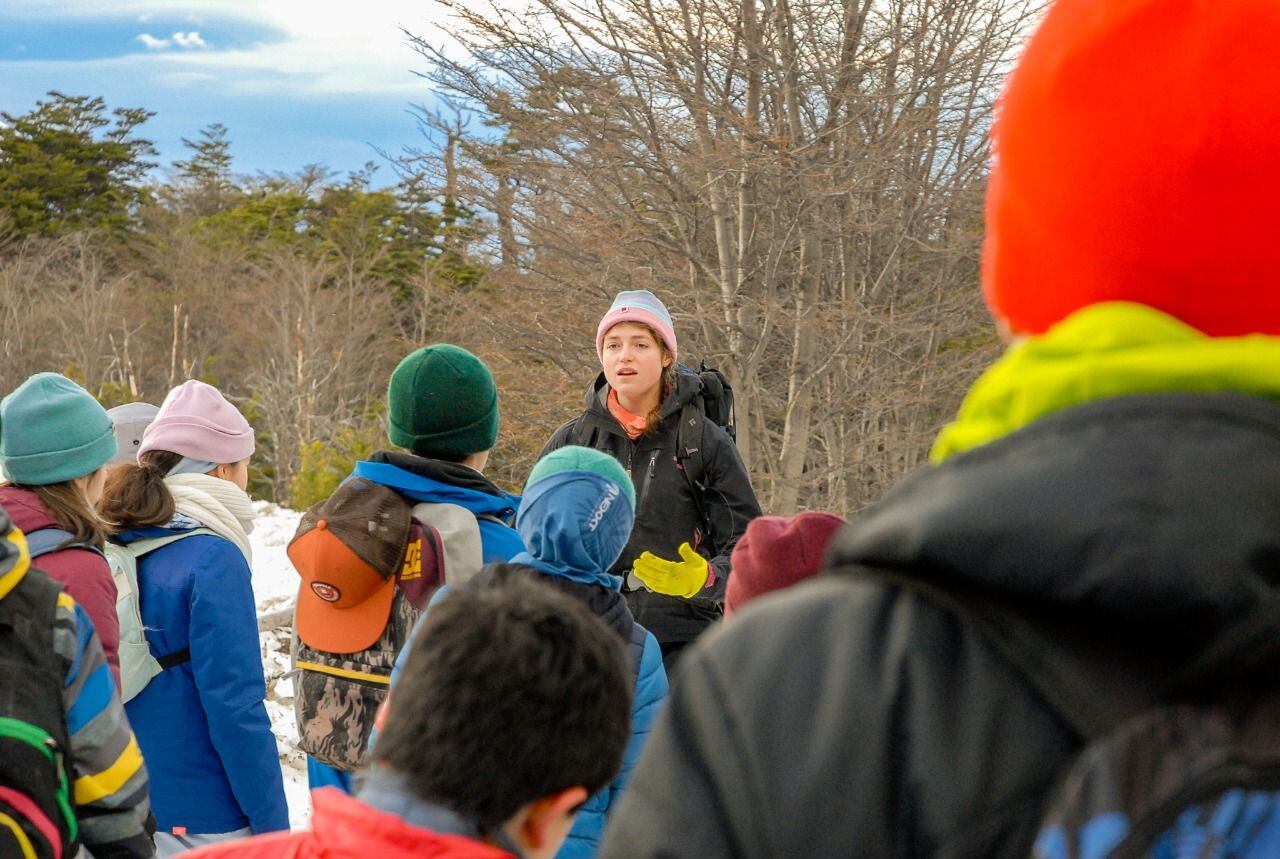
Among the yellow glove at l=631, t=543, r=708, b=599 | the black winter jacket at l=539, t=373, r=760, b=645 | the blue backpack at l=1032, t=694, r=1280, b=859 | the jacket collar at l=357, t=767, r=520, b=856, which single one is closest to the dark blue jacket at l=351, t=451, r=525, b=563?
the yellow glove at l=631, t=543, r=708, b=599

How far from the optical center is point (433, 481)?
10.0ft

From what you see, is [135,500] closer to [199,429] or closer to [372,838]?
[199,429]

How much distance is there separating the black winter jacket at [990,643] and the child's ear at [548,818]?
683mm

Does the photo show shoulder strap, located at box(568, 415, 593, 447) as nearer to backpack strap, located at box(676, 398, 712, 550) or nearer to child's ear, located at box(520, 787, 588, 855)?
backpack strap, located at box(676, 398, 712, 550)

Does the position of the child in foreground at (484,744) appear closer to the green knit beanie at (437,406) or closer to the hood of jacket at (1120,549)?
the hood of jacket at (1120,549)

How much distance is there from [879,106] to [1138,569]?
845cm

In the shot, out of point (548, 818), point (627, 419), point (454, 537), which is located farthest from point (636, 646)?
point (627, 419)

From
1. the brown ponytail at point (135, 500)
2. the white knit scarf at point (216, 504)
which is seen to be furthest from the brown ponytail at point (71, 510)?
the white knit scarf at point (216, 504)

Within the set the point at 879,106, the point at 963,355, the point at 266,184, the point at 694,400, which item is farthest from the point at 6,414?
the point at 266,184

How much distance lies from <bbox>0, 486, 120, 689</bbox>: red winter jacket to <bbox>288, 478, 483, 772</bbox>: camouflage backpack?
451 millimetres

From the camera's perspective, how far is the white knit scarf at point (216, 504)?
3225 mm

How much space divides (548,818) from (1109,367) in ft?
3.00

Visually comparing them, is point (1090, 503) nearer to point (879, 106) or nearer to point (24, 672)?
point (24, 672)

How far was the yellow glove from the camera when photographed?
12.6ft
